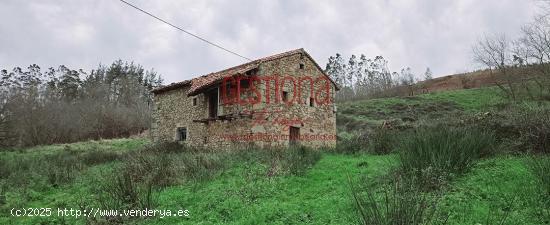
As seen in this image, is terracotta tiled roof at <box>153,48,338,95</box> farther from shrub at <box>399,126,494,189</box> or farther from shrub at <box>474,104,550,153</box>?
shrub at <box>399,126,494,189</box>

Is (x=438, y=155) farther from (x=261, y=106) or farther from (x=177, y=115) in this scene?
(x=177, y=115)

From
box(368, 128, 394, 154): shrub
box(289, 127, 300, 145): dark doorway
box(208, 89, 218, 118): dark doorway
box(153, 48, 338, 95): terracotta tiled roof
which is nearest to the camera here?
box(368, 128, 394, 154): shrub

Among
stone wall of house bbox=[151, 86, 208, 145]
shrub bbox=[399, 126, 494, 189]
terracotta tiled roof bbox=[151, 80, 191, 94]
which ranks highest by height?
terracotta tiled roof bbox=[151, 80, 191, 94]

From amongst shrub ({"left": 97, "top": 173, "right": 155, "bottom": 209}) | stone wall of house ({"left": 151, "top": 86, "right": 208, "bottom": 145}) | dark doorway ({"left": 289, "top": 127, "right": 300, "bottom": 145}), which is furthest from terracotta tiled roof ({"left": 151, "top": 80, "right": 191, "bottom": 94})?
shrub ({"left": 97, "top": 173, "right": 155, "bottom": 209})

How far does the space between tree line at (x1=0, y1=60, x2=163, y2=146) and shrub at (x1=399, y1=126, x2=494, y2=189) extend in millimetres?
24309

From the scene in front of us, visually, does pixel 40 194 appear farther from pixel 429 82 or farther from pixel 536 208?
pixel 429 82

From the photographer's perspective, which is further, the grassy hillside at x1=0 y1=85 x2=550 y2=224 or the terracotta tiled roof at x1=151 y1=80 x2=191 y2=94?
the terracotta tiled roof at x1=151 y1=80 x2=191 y2=94

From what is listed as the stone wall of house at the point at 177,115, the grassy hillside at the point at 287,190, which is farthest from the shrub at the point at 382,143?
the stone wall of house at the point at 177,115

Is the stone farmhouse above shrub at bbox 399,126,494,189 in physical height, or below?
above

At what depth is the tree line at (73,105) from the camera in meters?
27.1

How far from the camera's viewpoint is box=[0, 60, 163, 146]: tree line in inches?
1066

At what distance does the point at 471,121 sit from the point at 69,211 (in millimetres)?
12147

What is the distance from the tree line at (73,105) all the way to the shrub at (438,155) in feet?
79.8

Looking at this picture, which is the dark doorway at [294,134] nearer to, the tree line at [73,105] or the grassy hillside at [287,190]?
the grassy hillside at [287,190]
